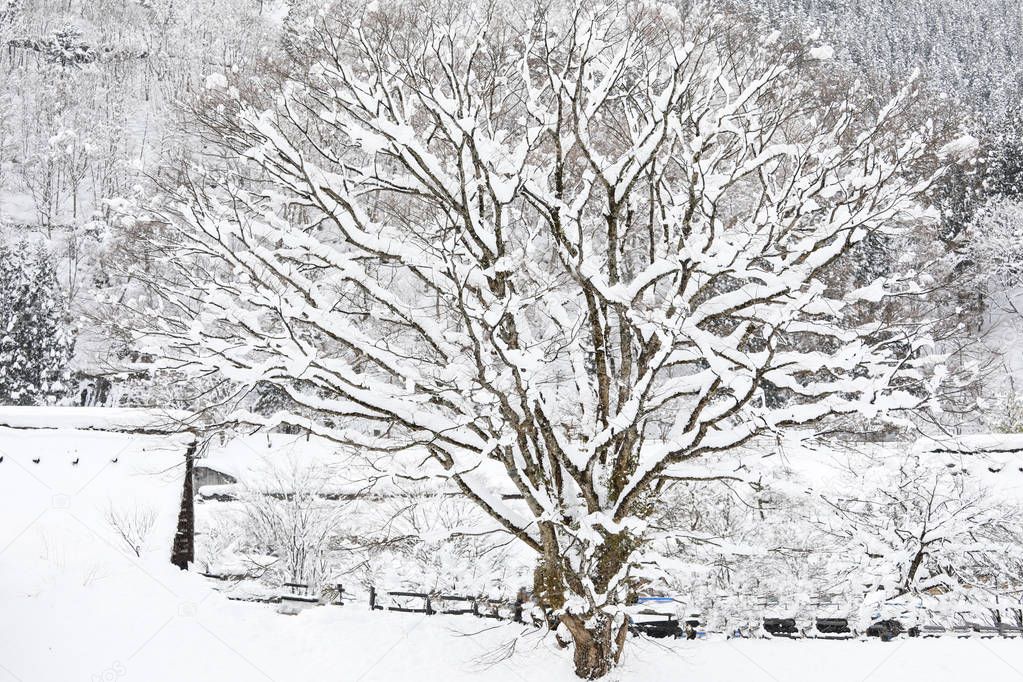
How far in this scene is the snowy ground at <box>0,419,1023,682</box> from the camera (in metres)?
7.77

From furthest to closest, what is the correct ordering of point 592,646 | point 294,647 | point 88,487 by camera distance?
point 88,487, point 294,647, point 592,646

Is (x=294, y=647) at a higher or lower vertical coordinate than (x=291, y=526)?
lower

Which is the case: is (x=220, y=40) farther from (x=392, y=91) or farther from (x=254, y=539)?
(x=392, y=91)

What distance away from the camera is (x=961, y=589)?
1378 cm

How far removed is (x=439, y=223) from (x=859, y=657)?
6.78 metres

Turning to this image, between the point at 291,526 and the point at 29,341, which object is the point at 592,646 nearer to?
the point at 291,526

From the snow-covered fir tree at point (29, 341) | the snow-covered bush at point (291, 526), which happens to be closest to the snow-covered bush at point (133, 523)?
the snow-covered bush at point (291, 526)

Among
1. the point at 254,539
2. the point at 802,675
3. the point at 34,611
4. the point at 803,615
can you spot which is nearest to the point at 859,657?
the point at 802,675

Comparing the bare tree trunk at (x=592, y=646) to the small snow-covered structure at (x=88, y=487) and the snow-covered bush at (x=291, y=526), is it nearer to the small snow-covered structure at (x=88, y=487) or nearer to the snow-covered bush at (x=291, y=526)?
the small snow-covered structure at (x=88, y=487)

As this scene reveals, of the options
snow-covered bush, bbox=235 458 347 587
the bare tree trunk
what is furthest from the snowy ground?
snow-covered bush, bbox=235 458 347 587

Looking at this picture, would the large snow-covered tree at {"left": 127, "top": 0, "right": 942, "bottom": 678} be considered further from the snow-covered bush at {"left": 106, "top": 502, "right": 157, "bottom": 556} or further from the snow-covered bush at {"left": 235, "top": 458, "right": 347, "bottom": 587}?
the snow-covered bush at {"left": 235, "top": 458, "right": 347, "bottom": 587}

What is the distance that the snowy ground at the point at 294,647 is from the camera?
25.5 feet

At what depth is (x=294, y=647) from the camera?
8.34 m

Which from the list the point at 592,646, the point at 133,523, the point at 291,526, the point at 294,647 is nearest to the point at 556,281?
the point at 592,646
